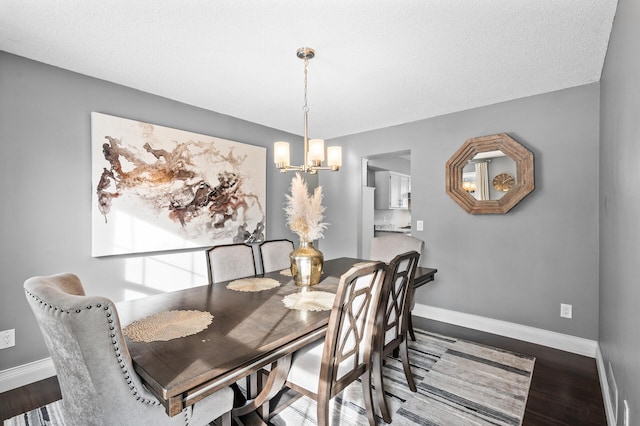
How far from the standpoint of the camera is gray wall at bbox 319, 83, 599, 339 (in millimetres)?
2783

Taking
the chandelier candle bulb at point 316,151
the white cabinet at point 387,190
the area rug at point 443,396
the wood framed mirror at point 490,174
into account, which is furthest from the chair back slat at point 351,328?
the white cabinet at point 387,190

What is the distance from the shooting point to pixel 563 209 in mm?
2889

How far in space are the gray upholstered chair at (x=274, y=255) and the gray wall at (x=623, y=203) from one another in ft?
7.64

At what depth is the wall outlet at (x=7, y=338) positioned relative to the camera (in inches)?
86.9

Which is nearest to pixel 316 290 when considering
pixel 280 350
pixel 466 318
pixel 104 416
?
pixel 280 350

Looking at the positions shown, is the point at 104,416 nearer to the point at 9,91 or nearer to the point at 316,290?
the point at 316,290

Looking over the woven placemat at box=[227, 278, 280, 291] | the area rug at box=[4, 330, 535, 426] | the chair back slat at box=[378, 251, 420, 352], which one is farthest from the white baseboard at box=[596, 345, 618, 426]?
the woven placemat at box=[227, 278, 280, 291]

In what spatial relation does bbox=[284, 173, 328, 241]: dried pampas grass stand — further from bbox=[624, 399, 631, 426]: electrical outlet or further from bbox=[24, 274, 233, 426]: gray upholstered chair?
bbox=[624, 399, 631, 426]: electrical outlet

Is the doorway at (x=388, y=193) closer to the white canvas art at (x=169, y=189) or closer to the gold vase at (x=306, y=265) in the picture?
the white canvas art at (x=169, y=189)

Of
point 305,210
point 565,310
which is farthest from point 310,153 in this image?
point 565,310

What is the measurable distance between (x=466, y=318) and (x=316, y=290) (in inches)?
87.4

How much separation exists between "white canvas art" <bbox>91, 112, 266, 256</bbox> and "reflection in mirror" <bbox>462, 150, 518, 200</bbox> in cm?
249

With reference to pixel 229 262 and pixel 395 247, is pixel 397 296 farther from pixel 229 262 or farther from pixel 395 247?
pixel 229 262

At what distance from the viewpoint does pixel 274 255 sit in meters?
2.86
